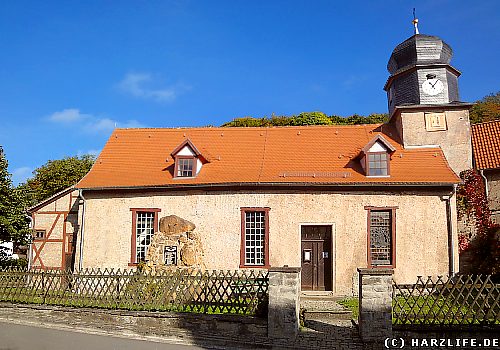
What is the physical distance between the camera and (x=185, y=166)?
19.8 m

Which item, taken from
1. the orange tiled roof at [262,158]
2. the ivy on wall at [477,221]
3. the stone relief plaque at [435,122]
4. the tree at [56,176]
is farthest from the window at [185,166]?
the tree at [56,176]

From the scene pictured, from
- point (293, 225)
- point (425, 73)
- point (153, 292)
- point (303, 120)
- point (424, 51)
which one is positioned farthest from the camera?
point (303, 120)

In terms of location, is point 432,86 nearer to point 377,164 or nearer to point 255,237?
point 377,164

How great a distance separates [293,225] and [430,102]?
8639mm

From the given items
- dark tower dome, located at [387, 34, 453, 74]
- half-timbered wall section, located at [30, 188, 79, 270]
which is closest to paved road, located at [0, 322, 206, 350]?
half-timbered wall section, located at [30, 188, 79, 270]

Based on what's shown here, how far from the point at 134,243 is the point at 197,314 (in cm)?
886

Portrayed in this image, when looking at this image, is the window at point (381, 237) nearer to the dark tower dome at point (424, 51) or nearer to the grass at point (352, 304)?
the grass at point (352, 304)

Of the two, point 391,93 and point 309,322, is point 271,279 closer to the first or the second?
point 309,322

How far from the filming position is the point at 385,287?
9.69 metres

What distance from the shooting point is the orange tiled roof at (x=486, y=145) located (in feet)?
64.7

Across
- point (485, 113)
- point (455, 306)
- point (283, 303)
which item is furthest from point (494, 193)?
point (485, 113)

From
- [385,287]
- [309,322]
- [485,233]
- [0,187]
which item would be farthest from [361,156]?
[0,187]

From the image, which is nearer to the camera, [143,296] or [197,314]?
[197,314]

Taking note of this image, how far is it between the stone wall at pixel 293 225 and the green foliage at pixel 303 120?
1242 inches
